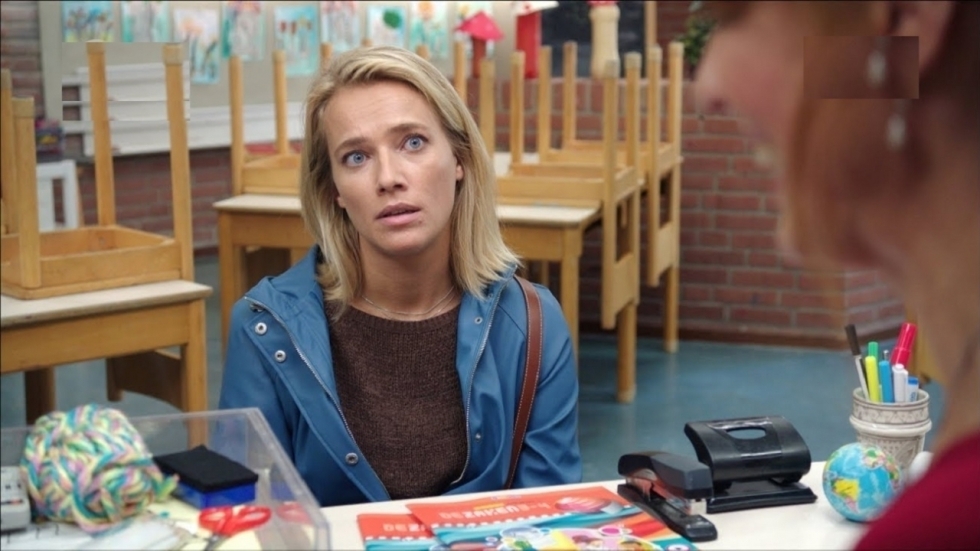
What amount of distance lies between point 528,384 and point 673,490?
19.1 inches

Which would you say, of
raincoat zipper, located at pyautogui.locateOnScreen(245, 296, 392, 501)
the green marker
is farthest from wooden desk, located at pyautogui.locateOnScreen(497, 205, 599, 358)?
the green marker

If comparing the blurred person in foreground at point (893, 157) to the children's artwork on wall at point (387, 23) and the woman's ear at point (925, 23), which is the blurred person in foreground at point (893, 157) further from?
the children's artwork on wall at point (387, 23)

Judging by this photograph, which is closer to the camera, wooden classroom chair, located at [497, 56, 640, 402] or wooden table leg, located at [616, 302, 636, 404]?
wooden classroom chair, located at [497, 56, 640, 402]

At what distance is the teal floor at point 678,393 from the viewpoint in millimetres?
4215

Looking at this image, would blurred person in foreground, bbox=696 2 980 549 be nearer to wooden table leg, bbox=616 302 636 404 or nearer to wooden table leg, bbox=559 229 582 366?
wooden table leg, bbox=559 229 582 366

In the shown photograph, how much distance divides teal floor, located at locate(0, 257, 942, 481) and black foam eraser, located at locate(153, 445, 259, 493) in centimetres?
254

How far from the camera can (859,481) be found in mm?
1607

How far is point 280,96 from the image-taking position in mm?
4398

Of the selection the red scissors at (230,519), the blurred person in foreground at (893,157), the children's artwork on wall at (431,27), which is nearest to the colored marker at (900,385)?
the red scissors at (230,519)

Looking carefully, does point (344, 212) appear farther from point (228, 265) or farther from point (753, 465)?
point (228, 265)

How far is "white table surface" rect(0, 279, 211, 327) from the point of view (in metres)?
2.96

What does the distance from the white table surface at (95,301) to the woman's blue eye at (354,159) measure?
119cm

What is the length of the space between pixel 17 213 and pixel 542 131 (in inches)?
93.3

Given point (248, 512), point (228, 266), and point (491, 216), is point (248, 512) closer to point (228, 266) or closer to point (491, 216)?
point (491, 216)
